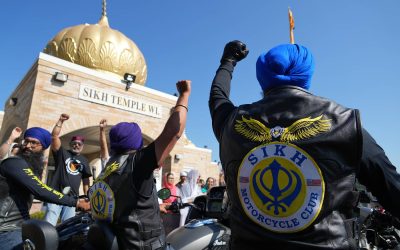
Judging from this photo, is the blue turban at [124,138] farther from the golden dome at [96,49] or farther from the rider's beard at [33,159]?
the golden dome at [96,49]

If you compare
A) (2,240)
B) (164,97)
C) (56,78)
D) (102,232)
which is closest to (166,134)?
(102,232)

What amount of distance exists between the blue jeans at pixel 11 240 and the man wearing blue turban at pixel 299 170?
5.57ft

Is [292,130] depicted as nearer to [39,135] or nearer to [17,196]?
[17,196]

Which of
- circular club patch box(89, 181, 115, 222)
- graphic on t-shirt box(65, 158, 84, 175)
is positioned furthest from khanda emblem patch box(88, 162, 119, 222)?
graphic on t-shirt box(65, 158, 84, 175)

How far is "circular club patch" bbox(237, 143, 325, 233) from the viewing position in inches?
44.3

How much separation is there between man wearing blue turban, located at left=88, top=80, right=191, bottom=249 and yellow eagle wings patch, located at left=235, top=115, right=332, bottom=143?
78 centimetres

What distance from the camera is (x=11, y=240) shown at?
2207 mm

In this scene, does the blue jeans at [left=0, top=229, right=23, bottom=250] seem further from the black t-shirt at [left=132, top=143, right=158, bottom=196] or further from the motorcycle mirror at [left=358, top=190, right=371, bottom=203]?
the motorcycle mirror at [left=358, top=190, right=371, bottom=203]

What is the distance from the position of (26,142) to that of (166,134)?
5.19ft

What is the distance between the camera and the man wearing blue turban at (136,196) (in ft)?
6.39

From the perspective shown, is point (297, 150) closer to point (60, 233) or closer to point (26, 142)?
point (60, 233)

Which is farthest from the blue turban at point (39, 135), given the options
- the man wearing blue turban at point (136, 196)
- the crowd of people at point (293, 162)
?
the crowd of people at point (293, 162)

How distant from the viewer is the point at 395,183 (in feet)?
3.52

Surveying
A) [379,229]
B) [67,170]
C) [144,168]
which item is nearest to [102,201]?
[144,168]
